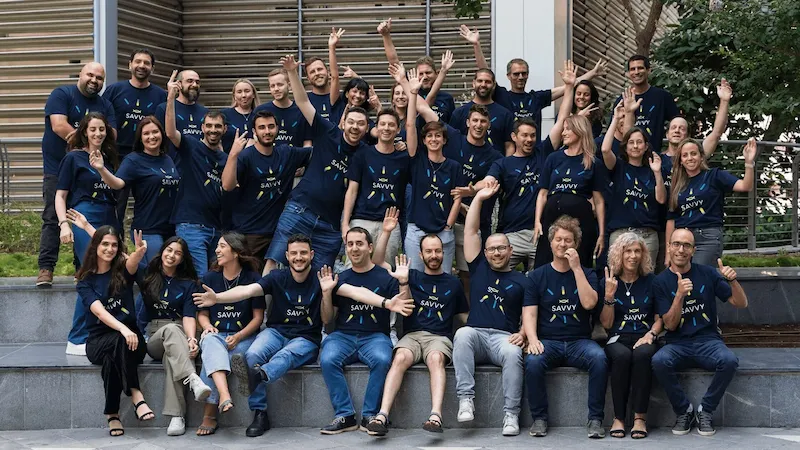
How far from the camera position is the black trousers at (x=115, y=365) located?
8.19 metres

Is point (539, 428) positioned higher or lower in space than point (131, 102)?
lower

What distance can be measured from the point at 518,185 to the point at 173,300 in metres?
3.00

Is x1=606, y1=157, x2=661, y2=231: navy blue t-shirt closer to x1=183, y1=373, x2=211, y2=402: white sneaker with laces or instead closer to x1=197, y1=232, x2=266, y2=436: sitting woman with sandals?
x1=197, y1=232, x2=266, y2=436: sitting woman with sandals

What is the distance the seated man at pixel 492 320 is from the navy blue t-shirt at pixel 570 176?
55 centimetres

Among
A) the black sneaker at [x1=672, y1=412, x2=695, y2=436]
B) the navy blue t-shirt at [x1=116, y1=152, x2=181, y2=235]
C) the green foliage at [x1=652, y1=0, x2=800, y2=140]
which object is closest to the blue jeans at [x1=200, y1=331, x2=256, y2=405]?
the navy blue t-shirt at [x1=116, y1=152, x2=181, y2=235]

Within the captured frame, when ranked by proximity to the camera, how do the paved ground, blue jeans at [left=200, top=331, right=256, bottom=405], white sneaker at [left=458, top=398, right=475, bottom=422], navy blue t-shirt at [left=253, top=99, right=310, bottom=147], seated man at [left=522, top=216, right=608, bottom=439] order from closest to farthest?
the paved ground, white sneaker at [left=458, top=398, right=475, bottom=422], seated man at [left=522, top=216, right=608, bottom=439], blue jeans at [left=200, top=331, right=256, bottom=405], navy blue t-shirt at [left=253, top=99, right=310, bottom=147]

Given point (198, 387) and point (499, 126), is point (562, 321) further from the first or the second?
point (198, 387)

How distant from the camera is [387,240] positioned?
8867mm

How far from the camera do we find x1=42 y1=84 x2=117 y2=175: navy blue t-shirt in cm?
958

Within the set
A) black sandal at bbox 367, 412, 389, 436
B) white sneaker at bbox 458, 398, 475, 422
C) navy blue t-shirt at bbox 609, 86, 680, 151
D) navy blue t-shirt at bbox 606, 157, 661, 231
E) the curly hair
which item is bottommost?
black sandal at bbox 367, 412, 389, 436

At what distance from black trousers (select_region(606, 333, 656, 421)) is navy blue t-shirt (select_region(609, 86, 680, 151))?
2.51 m

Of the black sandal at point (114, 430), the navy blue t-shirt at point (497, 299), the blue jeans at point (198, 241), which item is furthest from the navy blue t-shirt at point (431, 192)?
the black sandal at point (114, 430)

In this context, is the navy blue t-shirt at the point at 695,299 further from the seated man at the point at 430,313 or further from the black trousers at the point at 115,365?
the black trousers at the point at 115,365

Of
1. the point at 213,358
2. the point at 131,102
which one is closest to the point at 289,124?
the point at 131,102
